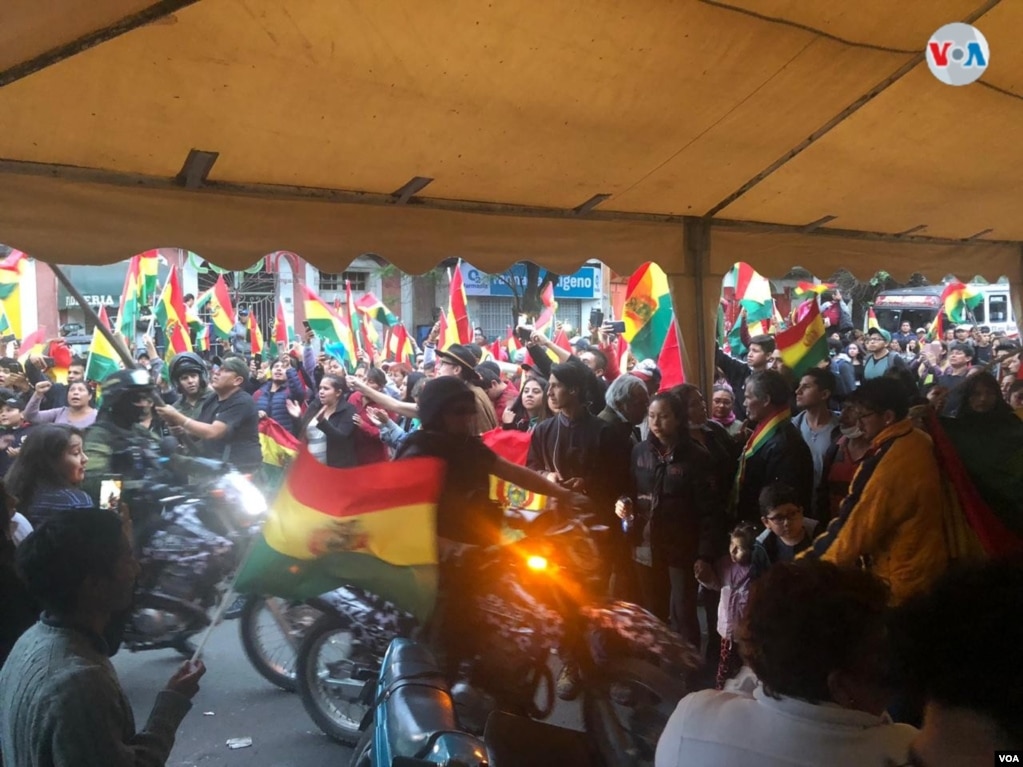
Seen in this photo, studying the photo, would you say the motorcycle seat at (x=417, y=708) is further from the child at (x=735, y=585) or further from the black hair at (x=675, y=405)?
the black hair at (x=675, y=405)

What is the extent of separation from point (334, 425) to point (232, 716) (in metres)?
2.51

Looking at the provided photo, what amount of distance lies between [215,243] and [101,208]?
1.58 feet

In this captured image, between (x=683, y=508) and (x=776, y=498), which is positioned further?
(x=683, y=508)

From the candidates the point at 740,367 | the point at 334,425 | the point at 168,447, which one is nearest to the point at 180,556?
the point at 168,447

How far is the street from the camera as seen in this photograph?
3.88m

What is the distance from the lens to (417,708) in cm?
203

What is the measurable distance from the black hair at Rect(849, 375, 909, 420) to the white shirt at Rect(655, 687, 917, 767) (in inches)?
80.5

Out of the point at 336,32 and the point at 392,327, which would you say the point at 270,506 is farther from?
the point at 392,327

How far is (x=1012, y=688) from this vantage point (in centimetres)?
113

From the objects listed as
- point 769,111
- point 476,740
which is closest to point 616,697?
point 476,740

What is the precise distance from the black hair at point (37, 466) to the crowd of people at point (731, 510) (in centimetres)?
1

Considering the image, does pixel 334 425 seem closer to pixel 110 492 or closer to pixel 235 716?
pixel 110 492

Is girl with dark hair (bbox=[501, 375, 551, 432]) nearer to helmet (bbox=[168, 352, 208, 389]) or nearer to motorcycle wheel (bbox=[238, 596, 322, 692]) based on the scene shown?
motorcycle wheel (bbox=[238, 596, 322, 692])

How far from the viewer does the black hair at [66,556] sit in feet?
5.96
